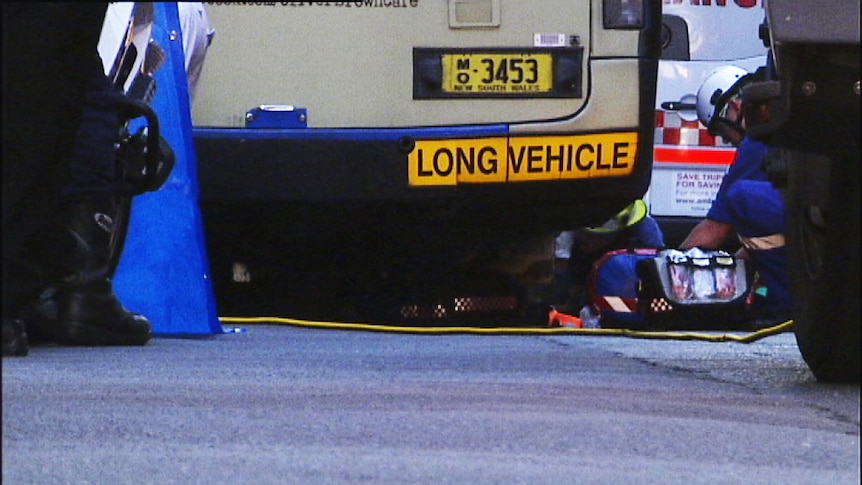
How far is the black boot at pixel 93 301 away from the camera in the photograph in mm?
5293

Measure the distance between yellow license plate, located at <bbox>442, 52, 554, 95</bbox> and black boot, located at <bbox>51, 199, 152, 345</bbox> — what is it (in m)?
1.48

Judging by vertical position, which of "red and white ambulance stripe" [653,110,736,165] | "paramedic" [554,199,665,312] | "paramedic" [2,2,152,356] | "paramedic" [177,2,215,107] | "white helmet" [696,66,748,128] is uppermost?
"paramedic" [2,2,152,356]

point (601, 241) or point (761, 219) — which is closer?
point (761, 219)

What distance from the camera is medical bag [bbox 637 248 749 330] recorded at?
8.09 meters

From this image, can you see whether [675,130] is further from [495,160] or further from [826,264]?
[826,264]

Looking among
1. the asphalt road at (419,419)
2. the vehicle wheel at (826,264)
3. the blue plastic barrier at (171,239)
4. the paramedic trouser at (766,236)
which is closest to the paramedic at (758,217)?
the paramedic trouser at (766,236)

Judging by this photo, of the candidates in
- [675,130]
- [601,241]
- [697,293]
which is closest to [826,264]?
[697,293]

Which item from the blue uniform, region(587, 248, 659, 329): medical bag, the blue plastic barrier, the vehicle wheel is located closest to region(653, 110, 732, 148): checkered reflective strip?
region(587, 248, 659, 329): medical bag

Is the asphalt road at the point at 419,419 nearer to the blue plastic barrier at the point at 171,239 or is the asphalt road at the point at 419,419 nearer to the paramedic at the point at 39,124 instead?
the blue plastic barrier at the point at 171,239

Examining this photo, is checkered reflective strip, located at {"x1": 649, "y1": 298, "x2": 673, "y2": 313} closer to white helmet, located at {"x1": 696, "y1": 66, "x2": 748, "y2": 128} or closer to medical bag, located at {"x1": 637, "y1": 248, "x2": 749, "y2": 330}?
medical bag, located at {"x1": 637, "y1": 248, "x2": 749, "y2": 330}

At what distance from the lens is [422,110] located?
21.3 ft

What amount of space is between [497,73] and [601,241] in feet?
11.7

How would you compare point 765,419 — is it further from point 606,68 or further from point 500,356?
point 606,68

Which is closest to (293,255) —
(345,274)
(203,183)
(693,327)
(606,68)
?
(345,274)
